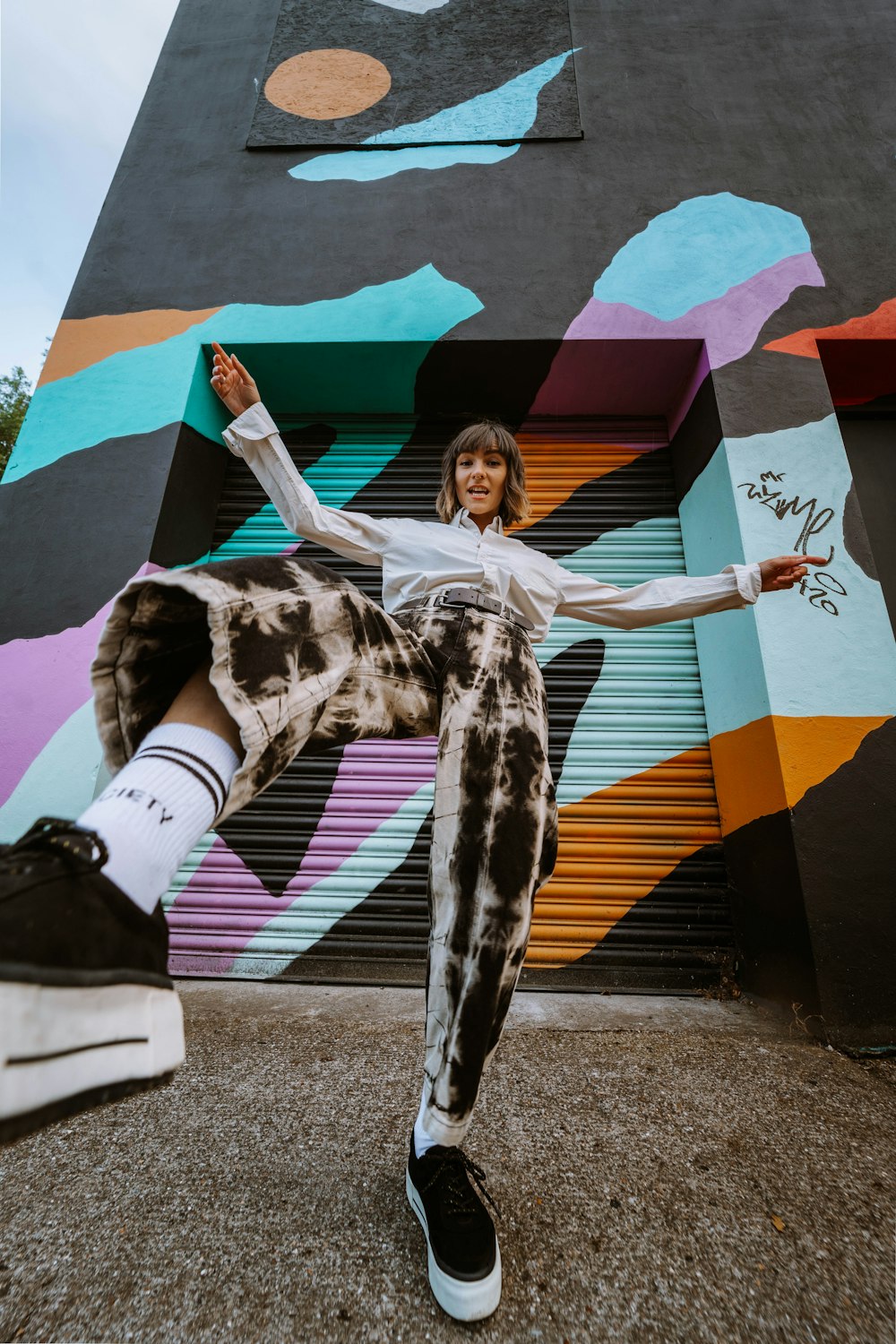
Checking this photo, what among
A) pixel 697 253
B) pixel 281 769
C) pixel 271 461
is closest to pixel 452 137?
pixel 697 253

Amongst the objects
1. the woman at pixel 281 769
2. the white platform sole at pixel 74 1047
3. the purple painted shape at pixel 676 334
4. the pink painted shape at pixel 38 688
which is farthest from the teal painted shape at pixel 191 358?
the white platform sole at pixel 74 1047

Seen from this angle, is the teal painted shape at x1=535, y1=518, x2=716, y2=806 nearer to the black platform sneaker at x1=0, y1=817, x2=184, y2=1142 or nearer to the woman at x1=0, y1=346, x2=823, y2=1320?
the woman at x1=0, y1=346, x2=823, y2=1320

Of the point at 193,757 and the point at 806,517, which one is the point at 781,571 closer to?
the point at 806,517

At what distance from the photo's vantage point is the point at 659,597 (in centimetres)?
193

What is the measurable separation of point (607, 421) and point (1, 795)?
4.11 m

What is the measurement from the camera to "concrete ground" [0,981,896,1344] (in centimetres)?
106

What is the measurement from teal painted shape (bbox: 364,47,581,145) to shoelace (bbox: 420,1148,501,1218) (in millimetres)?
5464

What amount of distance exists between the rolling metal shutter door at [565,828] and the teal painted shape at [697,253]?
0.95 meters

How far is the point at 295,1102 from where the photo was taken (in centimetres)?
175

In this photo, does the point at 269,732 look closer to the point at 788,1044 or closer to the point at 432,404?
the point at 788,1044

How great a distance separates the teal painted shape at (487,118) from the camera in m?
4.20

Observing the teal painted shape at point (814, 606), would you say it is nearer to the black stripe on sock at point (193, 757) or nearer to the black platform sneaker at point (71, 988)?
the black stripe on sock at point (193, 757)

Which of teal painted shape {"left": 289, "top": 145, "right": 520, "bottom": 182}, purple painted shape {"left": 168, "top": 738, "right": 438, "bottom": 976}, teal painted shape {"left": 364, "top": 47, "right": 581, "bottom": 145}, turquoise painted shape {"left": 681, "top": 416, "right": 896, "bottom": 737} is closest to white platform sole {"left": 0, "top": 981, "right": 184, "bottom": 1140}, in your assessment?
purple painted shape {"left": 168, "top": 738, "right": 438, "bottom": 976}

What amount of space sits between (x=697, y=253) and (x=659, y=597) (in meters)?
3.08
